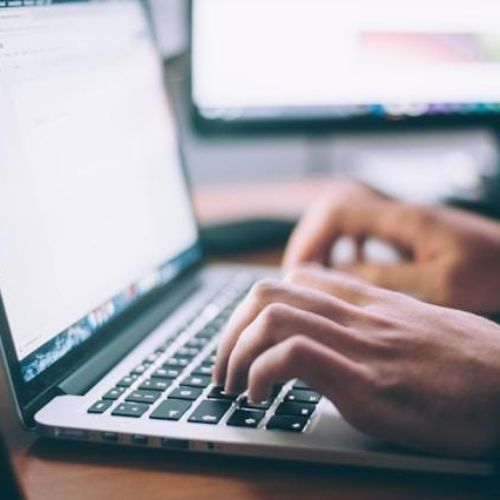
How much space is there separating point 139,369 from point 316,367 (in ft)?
0.55

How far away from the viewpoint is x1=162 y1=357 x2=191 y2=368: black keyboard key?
583mm

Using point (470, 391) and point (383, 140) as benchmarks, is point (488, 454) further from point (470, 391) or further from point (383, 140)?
point (383, 140)

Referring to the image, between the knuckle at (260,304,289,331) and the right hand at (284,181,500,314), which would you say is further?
the right hand at (284,181,500,314)

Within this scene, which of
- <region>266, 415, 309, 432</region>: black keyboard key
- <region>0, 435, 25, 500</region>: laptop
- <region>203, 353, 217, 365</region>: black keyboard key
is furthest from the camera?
<region>203, 353, 217, 365</region>: black keyboard key

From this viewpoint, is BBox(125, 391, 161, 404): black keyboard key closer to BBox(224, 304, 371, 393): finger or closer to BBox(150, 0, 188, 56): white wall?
BBox(224, 304, 371, 393): finger

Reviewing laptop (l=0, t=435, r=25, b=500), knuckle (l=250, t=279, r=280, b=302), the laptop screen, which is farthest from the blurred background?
laptop (l=0, t=435, r=25, b=500)

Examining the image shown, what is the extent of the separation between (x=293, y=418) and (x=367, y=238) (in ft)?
1.20

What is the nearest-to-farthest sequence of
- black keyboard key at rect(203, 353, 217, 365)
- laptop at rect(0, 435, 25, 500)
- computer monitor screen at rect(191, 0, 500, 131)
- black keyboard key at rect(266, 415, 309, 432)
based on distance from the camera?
laptop at rect(0, 435, 25, 500), black keyboard key at rect(266, 415, 309, 432), black keyboard key at rect(203, 353, 217, 365), computer monitor screen at rect(191, 0, 500, 131)

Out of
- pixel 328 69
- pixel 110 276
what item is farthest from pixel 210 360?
pixel 328 69

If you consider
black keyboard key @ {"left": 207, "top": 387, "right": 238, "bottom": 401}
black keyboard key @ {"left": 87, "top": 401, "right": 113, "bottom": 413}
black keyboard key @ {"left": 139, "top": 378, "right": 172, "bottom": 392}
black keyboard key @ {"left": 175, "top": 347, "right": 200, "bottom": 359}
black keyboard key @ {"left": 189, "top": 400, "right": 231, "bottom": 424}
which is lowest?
black keyboard key @ {"left": 175, "top": 347, "right": 200, "bottom": 359}

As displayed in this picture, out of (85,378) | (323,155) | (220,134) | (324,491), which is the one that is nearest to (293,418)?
(324,491)

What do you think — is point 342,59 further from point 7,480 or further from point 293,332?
point 7,480

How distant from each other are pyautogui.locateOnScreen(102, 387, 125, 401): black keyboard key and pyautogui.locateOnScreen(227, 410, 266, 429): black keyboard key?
0.08 metres

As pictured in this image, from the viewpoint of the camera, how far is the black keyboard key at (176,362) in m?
0.58
